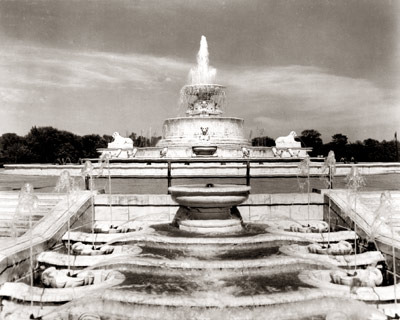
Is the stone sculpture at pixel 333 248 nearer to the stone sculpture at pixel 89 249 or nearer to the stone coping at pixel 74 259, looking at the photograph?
the stone coping at pixel 74 259

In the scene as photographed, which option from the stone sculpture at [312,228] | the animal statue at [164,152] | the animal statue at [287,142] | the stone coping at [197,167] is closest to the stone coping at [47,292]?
the stone sculpture at [312,228]

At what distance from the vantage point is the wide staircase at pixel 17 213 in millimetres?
9062

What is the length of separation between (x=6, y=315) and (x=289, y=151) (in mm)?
26568

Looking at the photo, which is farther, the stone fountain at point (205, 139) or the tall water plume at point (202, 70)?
the tall water plume at point (202, 70)

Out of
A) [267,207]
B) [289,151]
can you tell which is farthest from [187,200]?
[289,151]

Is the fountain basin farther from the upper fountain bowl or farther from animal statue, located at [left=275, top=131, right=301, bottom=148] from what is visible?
the upper fountain bowl

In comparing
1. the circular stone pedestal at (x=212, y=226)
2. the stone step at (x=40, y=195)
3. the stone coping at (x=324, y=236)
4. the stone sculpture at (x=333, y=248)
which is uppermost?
the stone step at (x=40, y=195)

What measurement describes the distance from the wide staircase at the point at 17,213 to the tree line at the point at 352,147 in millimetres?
34670

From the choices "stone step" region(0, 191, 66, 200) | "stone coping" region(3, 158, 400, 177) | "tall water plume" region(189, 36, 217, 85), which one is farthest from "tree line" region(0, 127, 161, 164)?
"stone step" region(0, 191, 66, 200)

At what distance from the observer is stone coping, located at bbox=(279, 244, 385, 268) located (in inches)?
292

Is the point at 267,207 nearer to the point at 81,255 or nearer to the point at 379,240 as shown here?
the point at 379,240

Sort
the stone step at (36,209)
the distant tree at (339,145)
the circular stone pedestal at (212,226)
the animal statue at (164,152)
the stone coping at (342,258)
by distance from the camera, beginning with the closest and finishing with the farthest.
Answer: the stone coping at (342,258) → the circular stone pedestal at (212,226) → the stone step at (36,209) → the animal statue at (164,152) → the distant tree at (339,145)

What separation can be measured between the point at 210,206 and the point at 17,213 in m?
4.18

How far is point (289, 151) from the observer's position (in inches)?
1206
